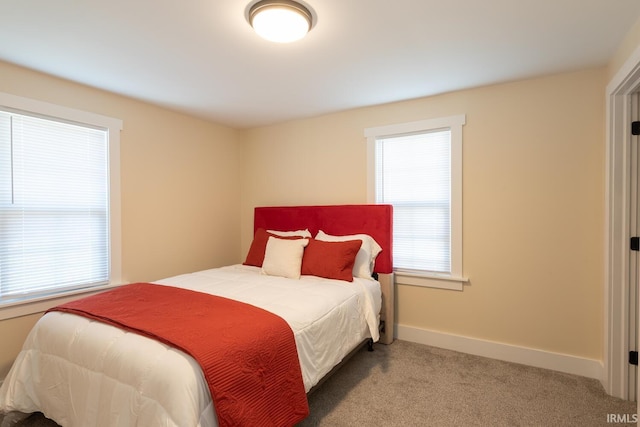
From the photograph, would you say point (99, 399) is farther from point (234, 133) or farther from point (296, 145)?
point (234, 133)

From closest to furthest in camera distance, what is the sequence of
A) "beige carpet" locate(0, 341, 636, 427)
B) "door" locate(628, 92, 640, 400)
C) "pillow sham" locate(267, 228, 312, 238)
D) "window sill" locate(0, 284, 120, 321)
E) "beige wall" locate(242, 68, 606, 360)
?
"beige carpet" locate(0, 341, 636, 427)
"door" locate(628, 92, 640, 400)
"window sill" locate(0, 284, 120, 321)
"beige wall" locate(242, 68, 606, 360)
"pillow sham" locate(267, 228, 312, 238)

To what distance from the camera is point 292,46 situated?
6.84ft

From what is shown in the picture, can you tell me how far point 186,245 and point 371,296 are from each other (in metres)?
2.22

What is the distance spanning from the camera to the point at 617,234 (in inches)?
83.7

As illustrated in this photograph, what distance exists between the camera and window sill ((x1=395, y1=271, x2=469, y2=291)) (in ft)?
9.45

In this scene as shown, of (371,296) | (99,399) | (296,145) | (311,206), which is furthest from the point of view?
(296,145)

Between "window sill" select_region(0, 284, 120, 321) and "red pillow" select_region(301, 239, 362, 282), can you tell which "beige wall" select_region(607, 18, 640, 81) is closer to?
"red pillow" select_region(301, 239, 362, 282)

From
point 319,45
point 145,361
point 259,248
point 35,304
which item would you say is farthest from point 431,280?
point 35,304

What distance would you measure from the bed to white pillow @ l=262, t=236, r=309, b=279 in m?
0.01

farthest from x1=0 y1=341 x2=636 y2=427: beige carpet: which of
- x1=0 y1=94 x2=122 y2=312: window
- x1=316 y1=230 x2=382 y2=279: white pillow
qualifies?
x1=0 y1=94 x2=122 y2=312: window

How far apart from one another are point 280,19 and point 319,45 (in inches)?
17.6

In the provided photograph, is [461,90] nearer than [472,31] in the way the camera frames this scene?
No

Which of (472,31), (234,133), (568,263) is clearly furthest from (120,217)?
(568,263)

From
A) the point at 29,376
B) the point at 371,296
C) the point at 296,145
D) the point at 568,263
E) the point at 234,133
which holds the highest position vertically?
the point at 234,133
